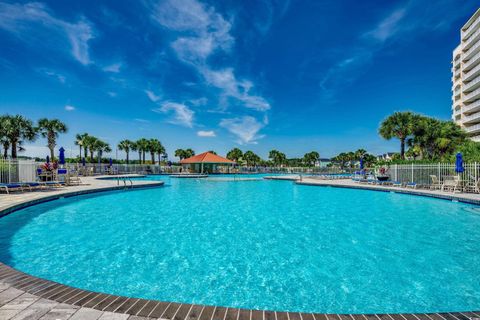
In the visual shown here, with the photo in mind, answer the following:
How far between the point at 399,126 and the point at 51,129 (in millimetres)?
45601

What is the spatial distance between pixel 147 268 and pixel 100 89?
25491 millimetres

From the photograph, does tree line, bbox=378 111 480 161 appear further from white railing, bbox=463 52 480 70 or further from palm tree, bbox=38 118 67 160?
palm tree, bbox=38 118 67 160

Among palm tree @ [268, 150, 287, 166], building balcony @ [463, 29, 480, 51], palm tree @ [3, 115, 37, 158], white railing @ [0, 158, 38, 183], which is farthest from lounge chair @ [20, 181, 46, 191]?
building balcony @ [463, 29, 480, 51]

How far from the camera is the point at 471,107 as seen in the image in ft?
128

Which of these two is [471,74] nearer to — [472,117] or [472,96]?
[472,96]

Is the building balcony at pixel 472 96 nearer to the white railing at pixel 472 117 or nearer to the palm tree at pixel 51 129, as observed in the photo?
the white railing at pixel 472 117


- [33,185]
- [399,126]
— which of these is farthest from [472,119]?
[33,185]

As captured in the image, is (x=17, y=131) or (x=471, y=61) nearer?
(x=17, y=131)

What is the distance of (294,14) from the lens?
1579 cm

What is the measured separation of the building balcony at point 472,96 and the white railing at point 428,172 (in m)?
34.6

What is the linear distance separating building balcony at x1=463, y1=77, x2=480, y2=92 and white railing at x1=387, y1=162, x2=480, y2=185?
116 ft

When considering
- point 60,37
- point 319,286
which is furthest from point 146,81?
point 319,286

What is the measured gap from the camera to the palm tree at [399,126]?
2502 centimetres

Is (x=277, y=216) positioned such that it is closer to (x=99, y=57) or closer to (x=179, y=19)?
(x=179, y=19)
